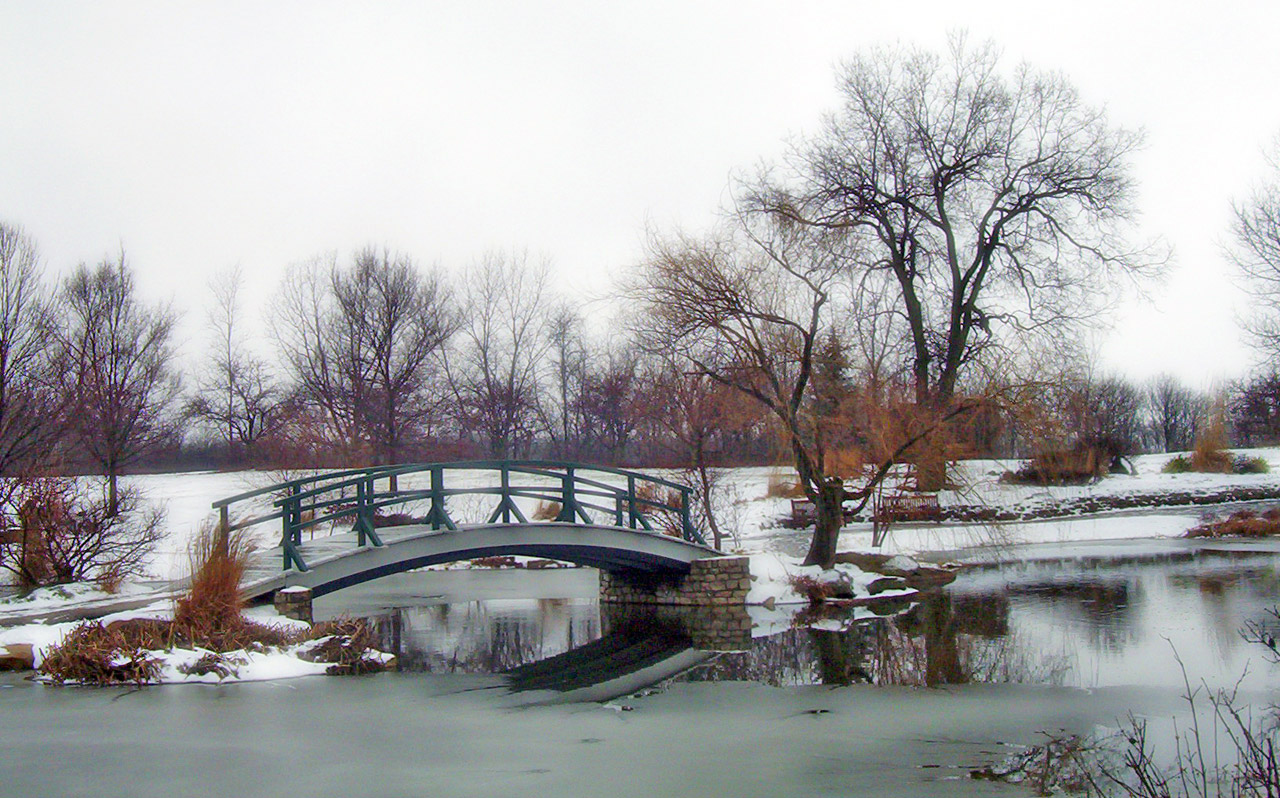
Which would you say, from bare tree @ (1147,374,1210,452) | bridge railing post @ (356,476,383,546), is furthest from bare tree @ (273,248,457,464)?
bare tree @ (1147,374,1210,452)

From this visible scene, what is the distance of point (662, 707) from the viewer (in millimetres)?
10453

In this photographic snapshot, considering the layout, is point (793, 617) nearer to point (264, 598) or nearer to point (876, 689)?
point (876, 689)

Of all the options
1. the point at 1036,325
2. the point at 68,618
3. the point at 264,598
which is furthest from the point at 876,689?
the point at 1036,325

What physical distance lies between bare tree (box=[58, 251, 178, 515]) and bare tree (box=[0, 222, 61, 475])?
6.72 metres

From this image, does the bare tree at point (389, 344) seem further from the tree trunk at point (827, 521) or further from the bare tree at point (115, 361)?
the tree trunk at point (827, 521)

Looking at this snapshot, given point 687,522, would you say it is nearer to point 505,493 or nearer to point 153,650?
point 505,493

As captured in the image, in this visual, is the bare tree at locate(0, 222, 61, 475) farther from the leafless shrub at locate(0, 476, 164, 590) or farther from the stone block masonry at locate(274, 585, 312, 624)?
the stone block masonry at locate(274, 585, 312, 624)

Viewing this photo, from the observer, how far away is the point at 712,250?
19.8m

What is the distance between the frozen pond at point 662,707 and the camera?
746 centimetres

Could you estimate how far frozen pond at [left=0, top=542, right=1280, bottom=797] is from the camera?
24.5ft

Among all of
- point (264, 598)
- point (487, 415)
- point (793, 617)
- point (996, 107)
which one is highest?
point (996, 107)

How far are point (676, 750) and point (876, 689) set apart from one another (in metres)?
3.56

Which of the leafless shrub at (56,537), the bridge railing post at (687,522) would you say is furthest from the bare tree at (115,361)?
the bridge railing post at (687,522)

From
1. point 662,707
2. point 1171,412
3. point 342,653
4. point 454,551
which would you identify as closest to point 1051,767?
point 662,707
